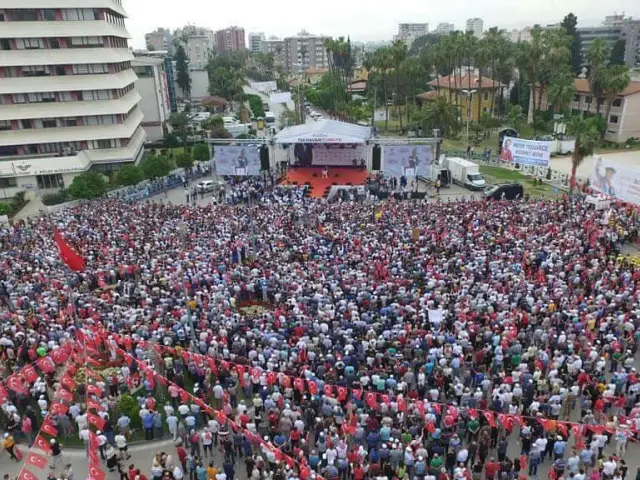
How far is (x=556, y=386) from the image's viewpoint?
13102mm

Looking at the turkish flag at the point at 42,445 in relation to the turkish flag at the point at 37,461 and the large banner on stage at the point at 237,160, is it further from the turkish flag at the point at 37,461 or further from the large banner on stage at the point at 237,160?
the large banner on stage at the point at 237,160

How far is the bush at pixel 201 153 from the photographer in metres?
48.8

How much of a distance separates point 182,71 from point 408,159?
7063cm

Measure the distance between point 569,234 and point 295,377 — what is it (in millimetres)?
15177

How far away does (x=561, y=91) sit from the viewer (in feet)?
169

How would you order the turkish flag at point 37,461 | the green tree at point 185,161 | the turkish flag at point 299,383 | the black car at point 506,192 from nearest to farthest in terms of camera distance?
the turkish flag at point 37,461, the turkish flag at point 299,383, the black car at point 506,192, the green tree at point 185,161

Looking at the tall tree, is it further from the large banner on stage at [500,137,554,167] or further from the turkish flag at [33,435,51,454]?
the turkish flag at [33,435,51,454]

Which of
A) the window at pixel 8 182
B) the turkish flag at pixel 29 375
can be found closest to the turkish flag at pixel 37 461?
the turkish flag at pixel 29 375

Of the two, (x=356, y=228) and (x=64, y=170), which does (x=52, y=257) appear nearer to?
(x=356, y=228)

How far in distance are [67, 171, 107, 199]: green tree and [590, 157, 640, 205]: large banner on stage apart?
32318mm

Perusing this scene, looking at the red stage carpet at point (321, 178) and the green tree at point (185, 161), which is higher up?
the green tree at point (185, 161)

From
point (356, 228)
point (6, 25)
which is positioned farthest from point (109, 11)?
point (356, 228)

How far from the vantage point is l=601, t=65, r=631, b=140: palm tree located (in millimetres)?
51094

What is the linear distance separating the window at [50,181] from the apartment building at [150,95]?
65.4 ft
